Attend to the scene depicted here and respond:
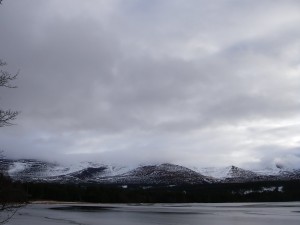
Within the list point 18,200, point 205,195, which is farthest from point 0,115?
point 205,195

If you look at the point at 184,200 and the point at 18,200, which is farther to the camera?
the point at 184,200

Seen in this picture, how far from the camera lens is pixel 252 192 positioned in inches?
6211

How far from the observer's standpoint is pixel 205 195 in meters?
142

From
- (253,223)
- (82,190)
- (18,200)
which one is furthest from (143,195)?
(18,200)

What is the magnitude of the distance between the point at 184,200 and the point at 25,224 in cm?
9908

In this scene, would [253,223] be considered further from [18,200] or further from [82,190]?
[82,190]

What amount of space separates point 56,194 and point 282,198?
66.1 metres

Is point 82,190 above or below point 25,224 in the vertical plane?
above

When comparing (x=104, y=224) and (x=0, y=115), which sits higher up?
(x=0, y=115)

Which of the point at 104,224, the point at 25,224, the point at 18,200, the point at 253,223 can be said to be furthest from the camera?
the point at 253,223

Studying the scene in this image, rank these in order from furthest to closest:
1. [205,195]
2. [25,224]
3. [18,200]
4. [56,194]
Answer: [205,195]
[56,194]
[25,224]
[18,200]

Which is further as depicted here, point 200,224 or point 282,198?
point 282,198

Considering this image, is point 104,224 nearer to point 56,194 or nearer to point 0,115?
point 0,115

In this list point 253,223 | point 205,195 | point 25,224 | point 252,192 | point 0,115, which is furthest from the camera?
point 252,192
